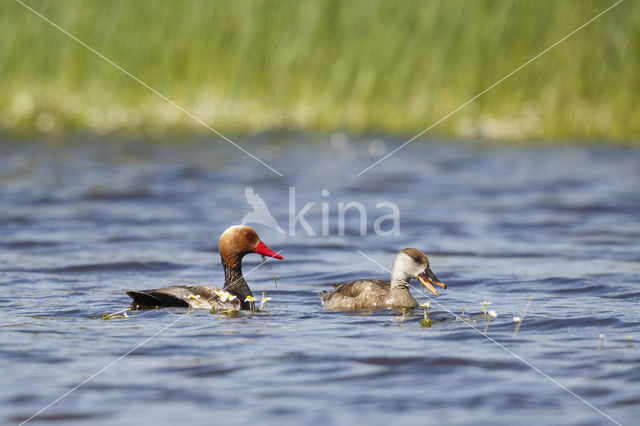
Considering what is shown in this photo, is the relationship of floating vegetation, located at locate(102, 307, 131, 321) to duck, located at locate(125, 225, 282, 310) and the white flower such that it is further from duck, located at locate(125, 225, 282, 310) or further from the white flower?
the white flower

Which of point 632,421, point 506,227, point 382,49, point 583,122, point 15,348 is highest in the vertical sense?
point 382,49

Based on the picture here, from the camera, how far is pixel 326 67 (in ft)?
61.4

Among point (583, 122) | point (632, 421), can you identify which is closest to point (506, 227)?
point (583, 122)

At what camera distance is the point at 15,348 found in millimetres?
7289

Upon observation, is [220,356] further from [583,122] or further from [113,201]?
[583,122]

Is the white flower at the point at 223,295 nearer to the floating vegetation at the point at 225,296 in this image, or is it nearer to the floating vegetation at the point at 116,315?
the floating vegetation at the point at 225,296

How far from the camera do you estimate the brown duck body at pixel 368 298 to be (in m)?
8.97

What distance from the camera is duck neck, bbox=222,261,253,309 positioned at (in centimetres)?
906

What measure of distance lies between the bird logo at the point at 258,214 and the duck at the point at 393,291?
497cm

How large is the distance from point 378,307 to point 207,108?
10.8m

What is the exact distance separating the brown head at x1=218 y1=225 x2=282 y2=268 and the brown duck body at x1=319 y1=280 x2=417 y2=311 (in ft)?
2.56

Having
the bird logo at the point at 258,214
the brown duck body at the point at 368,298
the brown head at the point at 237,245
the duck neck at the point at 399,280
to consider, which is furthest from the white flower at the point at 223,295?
the bird logo at the point at 258,214

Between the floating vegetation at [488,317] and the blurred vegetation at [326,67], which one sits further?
the blurred vegetation at [326,67]

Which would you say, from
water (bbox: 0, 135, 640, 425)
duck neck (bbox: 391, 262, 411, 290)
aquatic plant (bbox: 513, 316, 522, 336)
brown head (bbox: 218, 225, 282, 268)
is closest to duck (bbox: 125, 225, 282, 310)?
brown head (bbox: 218, 225, 282, 268)
